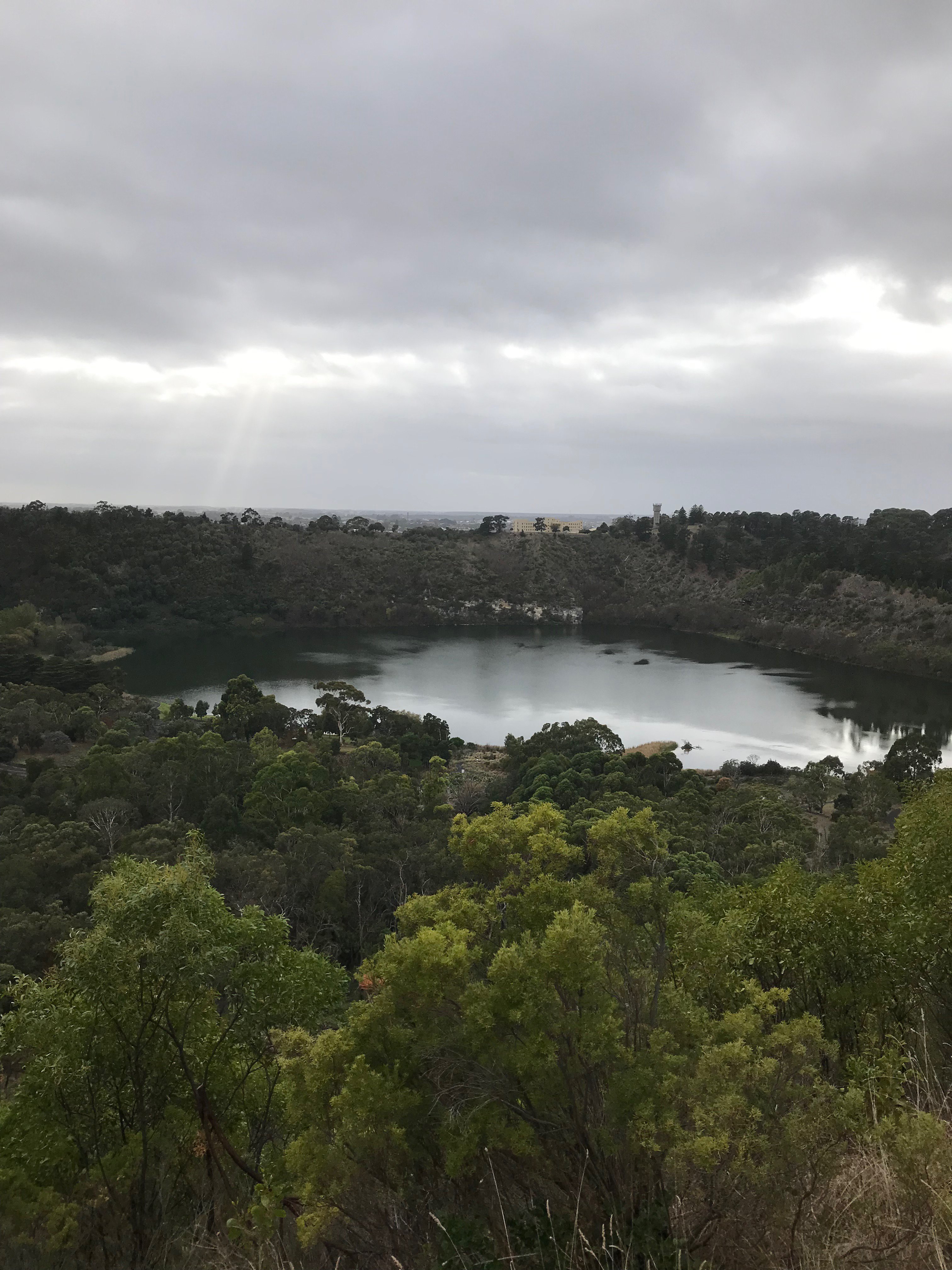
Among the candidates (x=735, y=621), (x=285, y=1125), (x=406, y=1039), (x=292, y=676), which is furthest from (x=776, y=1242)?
(x=735, y=621)

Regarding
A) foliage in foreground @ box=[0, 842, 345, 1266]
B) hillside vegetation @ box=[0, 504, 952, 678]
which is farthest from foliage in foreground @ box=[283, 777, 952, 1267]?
hillside vegetation @ box=[0, 504, 952, 678]

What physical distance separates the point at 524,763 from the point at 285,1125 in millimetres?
20436

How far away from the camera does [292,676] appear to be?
42.4 meters

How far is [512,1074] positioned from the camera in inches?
164

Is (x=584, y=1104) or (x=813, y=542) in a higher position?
(x=813, y=542)

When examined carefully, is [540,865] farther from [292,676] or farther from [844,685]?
[844,685]

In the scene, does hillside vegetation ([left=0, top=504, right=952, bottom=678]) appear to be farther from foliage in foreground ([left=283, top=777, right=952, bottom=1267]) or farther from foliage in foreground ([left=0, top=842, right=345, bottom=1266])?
foliage in foreground ([left=0, top=842, right=345, bottom=1266])

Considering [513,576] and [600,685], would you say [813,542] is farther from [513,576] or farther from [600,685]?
[600,685]

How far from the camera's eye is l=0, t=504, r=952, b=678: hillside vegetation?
2073 inches

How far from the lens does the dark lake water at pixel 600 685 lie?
3319 cm

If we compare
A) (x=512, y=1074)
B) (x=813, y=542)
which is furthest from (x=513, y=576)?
(x=512, y=1074)

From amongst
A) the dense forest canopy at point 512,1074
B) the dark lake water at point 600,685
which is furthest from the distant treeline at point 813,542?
the dense forest canopy at point 512,1074

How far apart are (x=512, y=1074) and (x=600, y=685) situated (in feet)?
127

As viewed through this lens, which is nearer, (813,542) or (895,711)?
(895,711)
